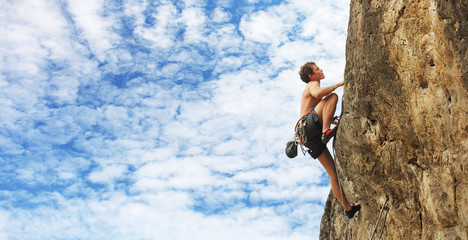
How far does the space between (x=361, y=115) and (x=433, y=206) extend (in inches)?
67.1

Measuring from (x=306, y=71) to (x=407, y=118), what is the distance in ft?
8.05

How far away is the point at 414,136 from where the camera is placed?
583 centimetres

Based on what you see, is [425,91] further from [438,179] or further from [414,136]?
[438,179]

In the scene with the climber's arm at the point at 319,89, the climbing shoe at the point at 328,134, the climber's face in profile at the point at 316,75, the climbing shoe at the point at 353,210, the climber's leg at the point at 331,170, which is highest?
the climber's face in profile at the point at 316,75

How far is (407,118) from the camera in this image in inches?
230

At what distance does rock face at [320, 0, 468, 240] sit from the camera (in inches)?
204

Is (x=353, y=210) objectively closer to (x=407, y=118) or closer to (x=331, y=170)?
(x=331, y=170)

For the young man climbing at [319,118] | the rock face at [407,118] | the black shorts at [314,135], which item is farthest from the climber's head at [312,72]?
the rock face at [407,118]

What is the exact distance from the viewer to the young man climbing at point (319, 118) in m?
7.33

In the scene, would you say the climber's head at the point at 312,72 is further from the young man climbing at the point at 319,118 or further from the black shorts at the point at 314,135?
the black shorts at the point at 314,135

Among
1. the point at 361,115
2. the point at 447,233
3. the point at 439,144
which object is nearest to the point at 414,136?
the point at 439,144

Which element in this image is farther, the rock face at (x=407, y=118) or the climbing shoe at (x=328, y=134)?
the climbing shoe at (x=328, y=134)

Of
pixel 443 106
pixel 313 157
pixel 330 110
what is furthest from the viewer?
pixel 313 157

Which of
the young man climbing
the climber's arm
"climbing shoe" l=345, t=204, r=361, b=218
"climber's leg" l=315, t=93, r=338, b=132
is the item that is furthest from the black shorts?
"climbing shoe" l=345, t=204, r=361, b=218
